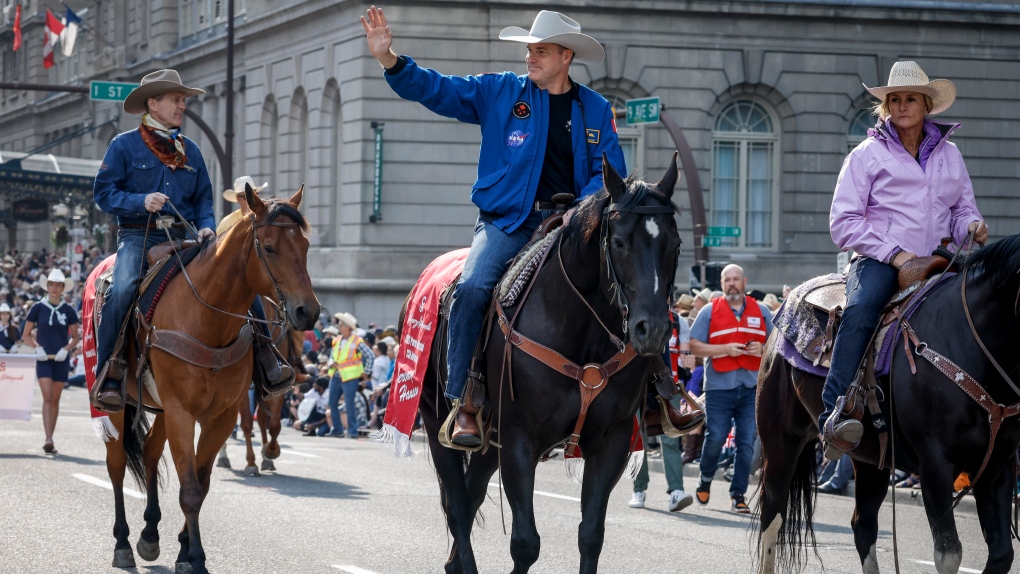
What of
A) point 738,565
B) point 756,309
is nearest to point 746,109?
point 756,309

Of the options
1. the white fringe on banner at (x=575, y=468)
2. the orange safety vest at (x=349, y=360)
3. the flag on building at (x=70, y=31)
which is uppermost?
the flag on building at (x=70, y=31)

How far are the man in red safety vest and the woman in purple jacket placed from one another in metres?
6.08

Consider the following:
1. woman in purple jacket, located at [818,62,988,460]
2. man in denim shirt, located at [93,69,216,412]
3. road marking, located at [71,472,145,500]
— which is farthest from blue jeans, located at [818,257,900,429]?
road marking, located at [71,472,145,500]

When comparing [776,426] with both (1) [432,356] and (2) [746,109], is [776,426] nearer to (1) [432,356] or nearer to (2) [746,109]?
(1) [432,356]

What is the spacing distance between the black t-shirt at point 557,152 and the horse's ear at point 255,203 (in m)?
1.80

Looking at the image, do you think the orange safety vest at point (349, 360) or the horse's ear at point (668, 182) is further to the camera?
the orange safety vest at point (349, 360)

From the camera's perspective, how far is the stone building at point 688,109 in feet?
106

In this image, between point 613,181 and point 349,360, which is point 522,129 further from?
point 349,360

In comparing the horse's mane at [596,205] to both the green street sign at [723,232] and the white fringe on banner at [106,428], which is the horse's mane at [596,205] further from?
the green street sign at [723,232]

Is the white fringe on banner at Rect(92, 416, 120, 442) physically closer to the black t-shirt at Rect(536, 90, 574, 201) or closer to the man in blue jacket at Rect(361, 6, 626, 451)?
the man in blue jacket at Rect(361, 6, 626, 451)

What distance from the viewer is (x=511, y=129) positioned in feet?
24.6

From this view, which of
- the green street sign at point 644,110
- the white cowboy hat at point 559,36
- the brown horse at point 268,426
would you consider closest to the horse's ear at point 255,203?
the white cowboy hat at point 559,36

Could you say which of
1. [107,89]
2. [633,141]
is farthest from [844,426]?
[633,141]

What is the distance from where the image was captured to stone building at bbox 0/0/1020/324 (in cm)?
3244
